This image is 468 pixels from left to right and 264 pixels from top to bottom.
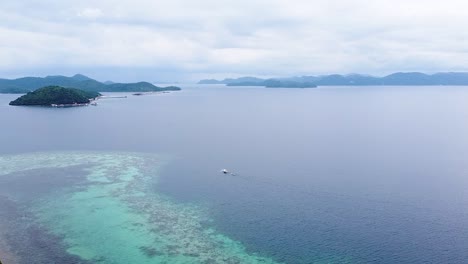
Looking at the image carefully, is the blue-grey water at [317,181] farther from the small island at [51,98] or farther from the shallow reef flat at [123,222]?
the small island at [51,98]

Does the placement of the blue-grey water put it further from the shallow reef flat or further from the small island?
the small island

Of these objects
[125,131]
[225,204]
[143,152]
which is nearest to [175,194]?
[225,204]

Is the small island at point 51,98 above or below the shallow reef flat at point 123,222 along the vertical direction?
above

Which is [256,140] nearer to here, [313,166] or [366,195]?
[313,166]

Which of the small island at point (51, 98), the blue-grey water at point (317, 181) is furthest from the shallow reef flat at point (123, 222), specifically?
the small island at point (51, 98)

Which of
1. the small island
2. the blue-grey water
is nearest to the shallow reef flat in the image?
the blue-grey water

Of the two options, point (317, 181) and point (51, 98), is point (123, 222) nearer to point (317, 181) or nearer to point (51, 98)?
point (317, 181)

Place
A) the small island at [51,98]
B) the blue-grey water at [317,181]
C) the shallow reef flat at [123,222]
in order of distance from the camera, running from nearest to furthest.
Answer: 1. the shallow reef flat at [123,222]
2. the blue-grey water at [317,181]
3. the small island at [51,98]
